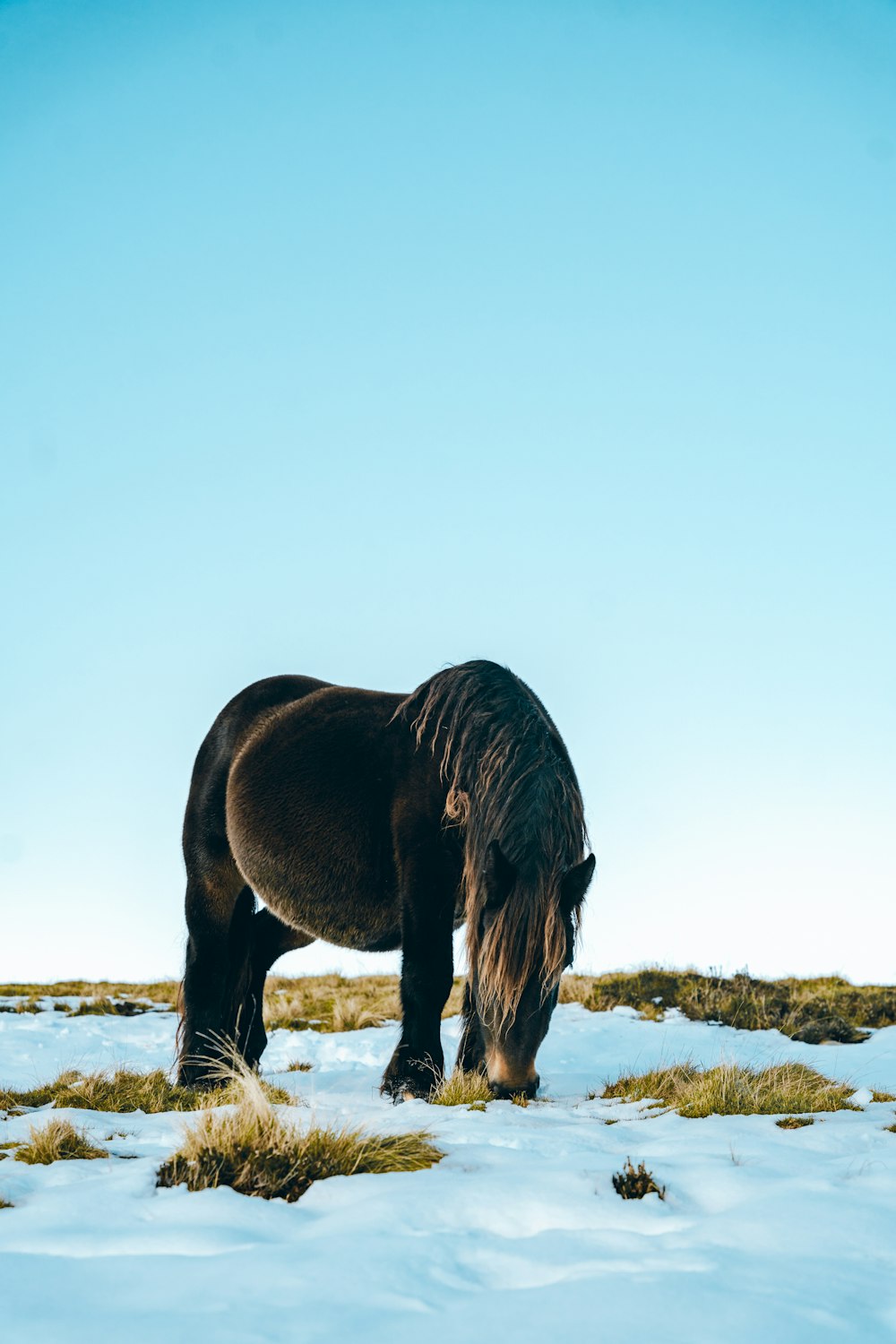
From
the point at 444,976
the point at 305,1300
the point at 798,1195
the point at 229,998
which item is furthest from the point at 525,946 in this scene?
the point at 229,998

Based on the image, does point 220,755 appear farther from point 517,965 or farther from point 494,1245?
point 494,1245

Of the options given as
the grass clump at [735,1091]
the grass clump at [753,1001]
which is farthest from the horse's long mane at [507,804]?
the grass clump at [753,1001]

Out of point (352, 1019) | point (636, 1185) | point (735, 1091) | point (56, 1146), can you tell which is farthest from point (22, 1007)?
point (636, 1185)

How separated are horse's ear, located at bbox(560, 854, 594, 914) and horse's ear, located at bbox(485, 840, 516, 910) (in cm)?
29

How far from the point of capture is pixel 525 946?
17.2 ft

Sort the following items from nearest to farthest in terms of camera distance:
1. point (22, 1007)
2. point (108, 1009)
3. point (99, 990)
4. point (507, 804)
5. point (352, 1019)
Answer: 1. point (507, 804)
2. point (352, 1019)
3. point (108, 1009)
4. point (22, 1007)
5. point (99, 990)

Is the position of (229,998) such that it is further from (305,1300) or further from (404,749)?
(305,1300)

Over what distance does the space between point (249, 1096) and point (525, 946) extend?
1.76 metres

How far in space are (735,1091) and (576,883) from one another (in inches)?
48.8

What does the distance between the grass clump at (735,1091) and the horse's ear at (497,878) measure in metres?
1.29

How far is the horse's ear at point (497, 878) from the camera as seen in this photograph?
5.29m

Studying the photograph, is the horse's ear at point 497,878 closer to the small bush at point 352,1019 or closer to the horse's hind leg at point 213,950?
the horse's hind leg at point 213,950

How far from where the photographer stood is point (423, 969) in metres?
6.10

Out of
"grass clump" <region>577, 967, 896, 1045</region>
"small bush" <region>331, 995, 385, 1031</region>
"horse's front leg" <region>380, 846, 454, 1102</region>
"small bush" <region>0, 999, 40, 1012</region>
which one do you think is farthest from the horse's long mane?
"small bush" <region>0, 999, 40, 1012</region>
